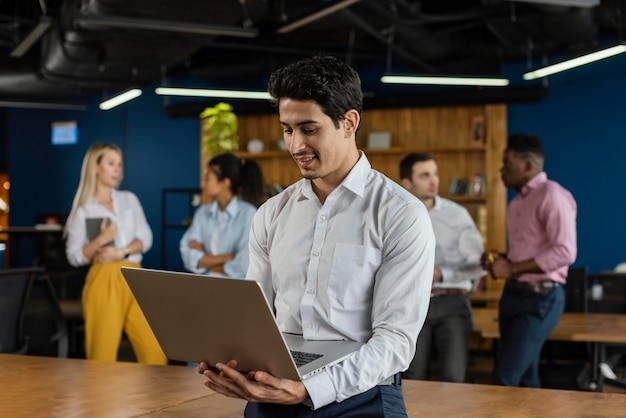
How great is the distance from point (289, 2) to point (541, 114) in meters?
3.64

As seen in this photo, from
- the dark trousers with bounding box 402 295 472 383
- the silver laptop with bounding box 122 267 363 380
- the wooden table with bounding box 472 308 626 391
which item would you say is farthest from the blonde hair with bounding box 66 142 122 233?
the silver laptop with bounding box 122 267 363 380

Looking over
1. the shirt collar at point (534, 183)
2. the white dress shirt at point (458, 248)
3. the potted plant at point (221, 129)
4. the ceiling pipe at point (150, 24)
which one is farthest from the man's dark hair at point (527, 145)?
the potted plant at point (221, 129)

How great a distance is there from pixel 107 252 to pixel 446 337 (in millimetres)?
2065

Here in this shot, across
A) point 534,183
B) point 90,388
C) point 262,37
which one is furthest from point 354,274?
point 262,37

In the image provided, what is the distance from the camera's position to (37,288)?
488 centimetres

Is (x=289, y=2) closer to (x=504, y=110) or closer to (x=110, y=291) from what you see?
(x=504, y=110)

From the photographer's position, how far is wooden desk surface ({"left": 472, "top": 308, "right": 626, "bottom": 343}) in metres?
4.87

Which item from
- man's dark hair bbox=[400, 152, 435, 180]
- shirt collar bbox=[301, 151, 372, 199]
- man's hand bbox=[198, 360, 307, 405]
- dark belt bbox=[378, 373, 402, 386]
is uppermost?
man's dark hair bbox=[400, 152, 435, 180]

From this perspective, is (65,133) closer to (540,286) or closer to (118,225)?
(118,225)

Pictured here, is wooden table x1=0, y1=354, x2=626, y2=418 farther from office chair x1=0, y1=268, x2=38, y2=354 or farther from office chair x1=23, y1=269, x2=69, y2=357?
office chair x1=23, y1=269, x2=69, y2=357

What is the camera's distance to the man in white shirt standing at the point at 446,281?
191 inches

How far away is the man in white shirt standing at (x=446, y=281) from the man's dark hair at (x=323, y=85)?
2844 millimetres

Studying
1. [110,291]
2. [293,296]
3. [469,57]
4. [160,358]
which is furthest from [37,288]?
[469,57]

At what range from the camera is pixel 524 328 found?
4746 mm
